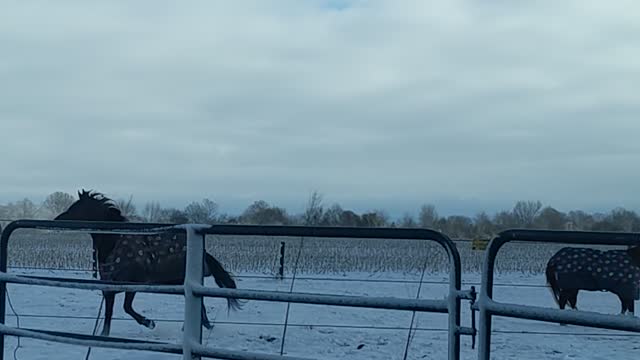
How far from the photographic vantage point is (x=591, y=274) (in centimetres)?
1284

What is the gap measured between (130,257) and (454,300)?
6.82 m

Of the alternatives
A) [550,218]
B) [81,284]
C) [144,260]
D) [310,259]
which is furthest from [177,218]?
[550,218]

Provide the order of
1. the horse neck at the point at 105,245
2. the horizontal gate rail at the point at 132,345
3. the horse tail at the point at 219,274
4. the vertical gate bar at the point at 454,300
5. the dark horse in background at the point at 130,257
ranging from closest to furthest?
the vertical gate bar at the point at 454,300
the horizontal gate rail at the point at 132,345
the horse tail at the point at 219,274
the dark horse in background at the point at 130,257
the horse neck at the point at 105,245

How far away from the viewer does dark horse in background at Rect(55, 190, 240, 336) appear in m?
9.27

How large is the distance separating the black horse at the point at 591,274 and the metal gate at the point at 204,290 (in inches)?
365

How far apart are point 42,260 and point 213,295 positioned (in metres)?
18.9

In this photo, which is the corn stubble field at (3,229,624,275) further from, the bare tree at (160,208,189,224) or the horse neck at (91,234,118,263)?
the horse neck at (91,234,118,263)

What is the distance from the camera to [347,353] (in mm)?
8445

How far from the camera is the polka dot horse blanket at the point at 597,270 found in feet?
40.7

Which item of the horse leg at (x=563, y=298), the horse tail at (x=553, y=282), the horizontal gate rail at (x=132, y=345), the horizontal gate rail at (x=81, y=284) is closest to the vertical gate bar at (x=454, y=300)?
the horizontal gate rail at (x=132, y=345)

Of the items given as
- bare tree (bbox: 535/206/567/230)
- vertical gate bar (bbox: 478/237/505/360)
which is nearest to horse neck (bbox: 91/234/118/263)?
vertical gate bar (bbox: 478/237/505/360)

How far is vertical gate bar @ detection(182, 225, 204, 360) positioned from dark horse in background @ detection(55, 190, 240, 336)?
188 inches

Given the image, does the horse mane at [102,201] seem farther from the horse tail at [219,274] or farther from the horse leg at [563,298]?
the horse leg at [563,298]

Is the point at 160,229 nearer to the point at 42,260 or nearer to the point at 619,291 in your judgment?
the point at 619,291
